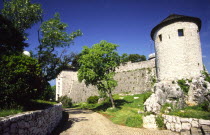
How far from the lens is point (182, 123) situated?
7797 millimetres

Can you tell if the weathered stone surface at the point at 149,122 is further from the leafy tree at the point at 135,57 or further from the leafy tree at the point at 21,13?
the leafy tree at the point at 135,57

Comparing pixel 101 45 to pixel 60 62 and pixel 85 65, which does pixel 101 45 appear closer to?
pixel 85 65

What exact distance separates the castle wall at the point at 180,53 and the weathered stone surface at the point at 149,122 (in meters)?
9.78

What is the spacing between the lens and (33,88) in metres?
7.00

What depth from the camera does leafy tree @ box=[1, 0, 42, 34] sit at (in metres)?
11.9

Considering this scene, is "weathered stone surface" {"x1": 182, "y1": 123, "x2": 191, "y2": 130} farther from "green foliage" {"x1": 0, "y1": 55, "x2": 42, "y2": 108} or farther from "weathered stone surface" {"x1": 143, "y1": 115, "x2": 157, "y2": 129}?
"green foliage" {"x1": 0, "y1": 55, "x2": 42, "y2": 108}

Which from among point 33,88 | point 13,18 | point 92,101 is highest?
point 13,18

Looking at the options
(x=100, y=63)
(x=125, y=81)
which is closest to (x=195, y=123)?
(x=100, y=63)

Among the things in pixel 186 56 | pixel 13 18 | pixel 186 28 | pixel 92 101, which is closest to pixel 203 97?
pixel 186 56

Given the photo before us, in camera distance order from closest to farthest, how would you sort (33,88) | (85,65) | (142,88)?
(33,88), (85,65), (142,88)

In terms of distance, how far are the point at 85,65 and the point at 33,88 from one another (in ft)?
33.7

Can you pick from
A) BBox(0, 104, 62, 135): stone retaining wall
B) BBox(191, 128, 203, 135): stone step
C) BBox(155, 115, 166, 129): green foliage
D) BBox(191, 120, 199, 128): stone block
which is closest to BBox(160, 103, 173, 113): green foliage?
BBox(155, 115, 166, 129): green foliage

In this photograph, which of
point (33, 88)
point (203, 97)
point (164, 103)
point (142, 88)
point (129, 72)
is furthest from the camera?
point (129, 72)

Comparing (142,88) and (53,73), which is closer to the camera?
(53,73)
